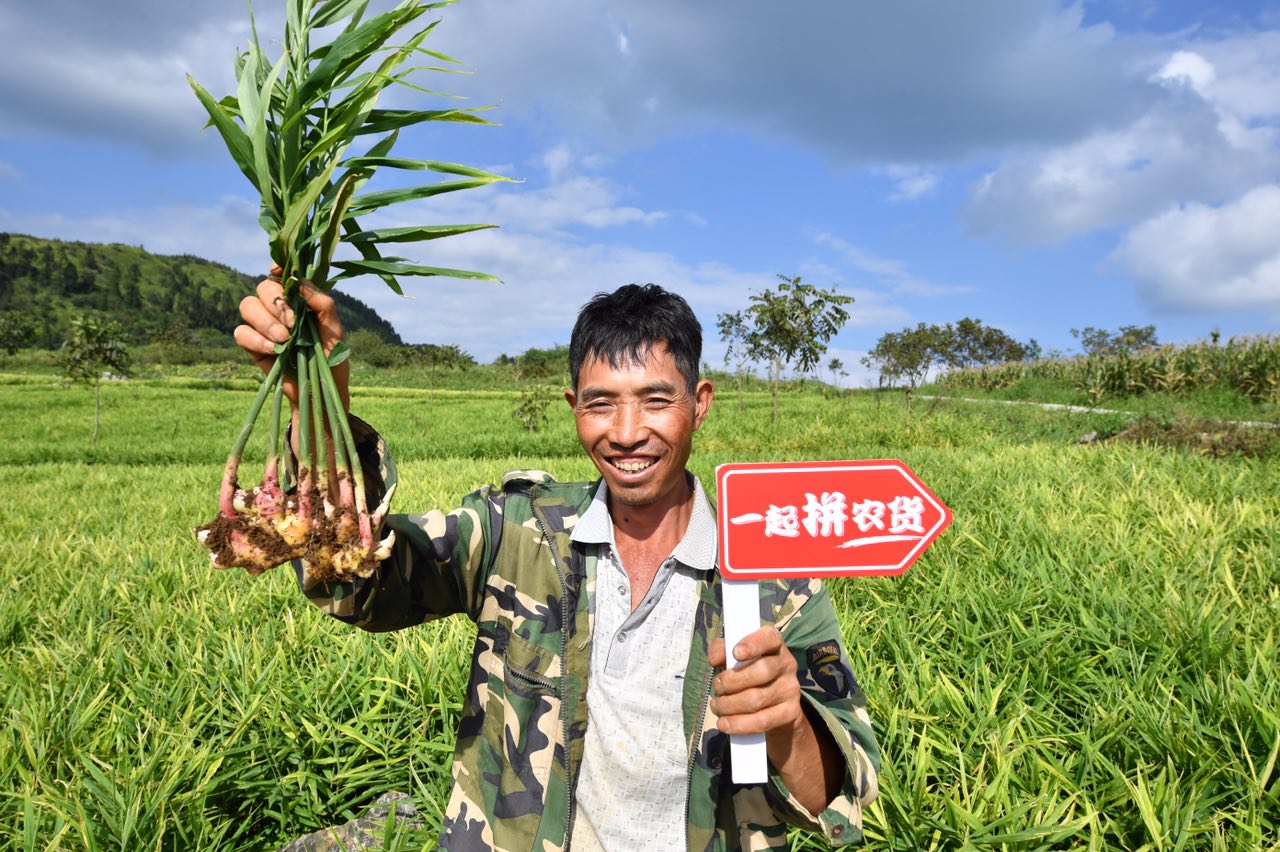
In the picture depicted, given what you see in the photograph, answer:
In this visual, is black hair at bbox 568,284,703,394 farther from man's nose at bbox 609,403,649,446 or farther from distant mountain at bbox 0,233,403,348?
distant mountain at bbox 0,233,403,348

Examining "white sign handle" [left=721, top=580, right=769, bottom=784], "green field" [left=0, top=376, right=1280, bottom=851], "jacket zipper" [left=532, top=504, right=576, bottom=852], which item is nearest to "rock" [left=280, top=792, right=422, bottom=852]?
"green field" [left=0, top=376, right=1280, bottom=851]

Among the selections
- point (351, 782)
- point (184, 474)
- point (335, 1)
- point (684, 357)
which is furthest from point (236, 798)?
point (184, 474)

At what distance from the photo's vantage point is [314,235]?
123cm

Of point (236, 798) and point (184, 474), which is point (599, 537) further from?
point (184, 474)

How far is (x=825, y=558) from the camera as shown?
3.71 ft

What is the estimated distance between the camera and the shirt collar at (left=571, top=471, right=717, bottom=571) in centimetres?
149

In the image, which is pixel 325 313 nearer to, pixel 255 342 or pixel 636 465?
pixel 255 342

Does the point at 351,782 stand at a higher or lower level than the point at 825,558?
lower

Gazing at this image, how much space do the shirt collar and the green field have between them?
3.81ft

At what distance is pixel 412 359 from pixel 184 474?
2138cm

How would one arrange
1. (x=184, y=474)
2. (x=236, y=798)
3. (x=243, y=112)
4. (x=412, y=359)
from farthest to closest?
1. (x=412, y=359)
2. (x=184, y=474)
3. (x=236, y=798)
4. (x=243, y=112)

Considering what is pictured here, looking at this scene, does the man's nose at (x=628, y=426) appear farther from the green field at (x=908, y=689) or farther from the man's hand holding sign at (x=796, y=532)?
the green field at (x=908, y=689)

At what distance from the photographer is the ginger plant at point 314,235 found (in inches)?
47.7

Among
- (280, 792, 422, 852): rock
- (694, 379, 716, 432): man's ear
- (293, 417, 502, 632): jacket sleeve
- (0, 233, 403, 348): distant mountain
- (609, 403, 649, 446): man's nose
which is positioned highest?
(0, 233, 403, 348): distant mountain
